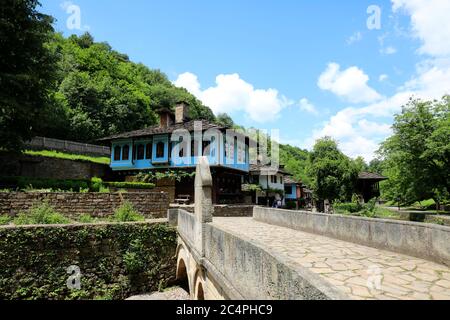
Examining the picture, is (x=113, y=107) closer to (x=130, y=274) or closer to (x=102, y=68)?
(x=102, y=68)

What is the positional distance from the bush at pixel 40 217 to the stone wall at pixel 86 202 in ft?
2.27

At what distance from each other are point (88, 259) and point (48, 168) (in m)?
16.4

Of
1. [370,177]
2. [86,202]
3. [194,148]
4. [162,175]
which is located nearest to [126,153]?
[162,175]

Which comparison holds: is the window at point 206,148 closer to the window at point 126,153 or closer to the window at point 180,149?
the window at point 180,149

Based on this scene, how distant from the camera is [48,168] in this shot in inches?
977

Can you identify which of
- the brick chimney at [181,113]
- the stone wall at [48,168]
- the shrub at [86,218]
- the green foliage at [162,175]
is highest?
the brick chimney at [181,113]

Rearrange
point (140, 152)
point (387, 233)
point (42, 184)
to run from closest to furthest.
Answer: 1. point (387, 233)
2. point (42, 184)
3. point (140, 152)

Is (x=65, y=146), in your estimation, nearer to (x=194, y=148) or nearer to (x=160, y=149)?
(x=160, y=149)

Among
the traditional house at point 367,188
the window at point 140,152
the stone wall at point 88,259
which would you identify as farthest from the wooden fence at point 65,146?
the traditional house at point 367,188

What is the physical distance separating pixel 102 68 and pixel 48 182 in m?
43.3

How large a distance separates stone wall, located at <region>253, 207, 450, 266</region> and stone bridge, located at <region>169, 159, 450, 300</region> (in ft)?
0.05

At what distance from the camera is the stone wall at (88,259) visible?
1078 centimetres

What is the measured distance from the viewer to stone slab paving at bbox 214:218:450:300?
345 cm

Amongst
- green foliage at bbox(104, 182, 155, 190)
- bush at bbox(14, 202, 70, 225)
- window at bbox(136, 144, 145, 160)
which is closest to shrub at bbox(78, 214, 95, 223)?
bush at bbox(14, 202, 70, 225)
